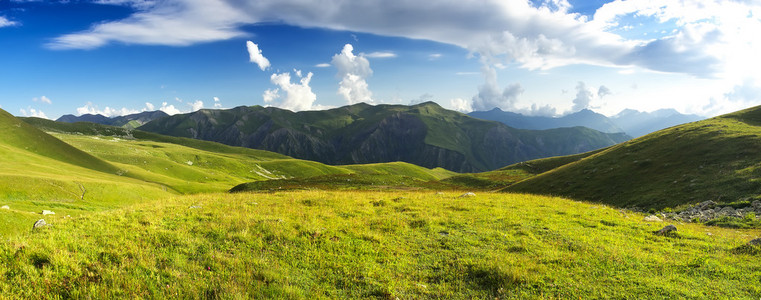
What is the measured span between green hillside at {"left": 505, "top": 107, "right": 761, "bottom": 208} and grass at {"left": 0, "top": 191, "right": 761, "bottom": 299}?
15.3 meters

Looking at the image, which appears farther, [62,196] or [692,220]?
[62,196]

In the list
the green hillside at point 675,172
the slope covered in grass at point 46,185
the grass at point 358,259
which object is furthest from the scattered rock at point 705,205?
the slope covered in grass at point 46,185

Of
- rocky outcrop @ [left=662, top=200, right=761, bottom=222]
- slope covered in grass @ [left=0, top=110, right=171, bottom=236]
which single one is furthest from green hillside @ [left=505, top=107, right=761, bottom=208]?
slope covered in grass @ [left=0, top=110, right=171, bottom=236]

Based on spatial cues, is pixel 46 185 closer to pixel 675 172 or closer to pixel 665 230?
pixel 665 230

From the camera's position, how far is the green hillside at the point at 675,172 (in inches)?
1073

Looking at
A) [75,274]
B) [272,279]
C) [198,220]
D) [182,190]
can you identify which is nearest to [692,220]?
[272,279]

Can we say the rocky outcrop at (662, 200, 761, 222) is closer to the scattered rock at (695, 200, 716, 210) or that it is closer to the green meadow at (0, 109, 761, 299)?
the scattered rock at (695, 200, 716, 210)

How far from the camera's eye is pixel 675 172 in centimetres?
3559

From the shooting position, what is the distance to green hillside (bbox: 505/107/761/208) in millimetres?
27250

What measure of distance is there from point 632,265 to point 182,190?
96.1 meters

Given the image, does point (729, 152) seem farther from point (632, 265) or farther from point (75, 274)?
point (75, 274)

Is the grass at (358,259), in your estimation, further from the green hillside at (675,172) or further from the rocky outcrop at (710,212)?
the green hillside at (675,172)

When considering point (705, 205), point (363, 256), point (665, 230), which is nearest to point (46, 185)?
point (363, 256)

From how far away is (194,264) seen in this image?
9266mm
